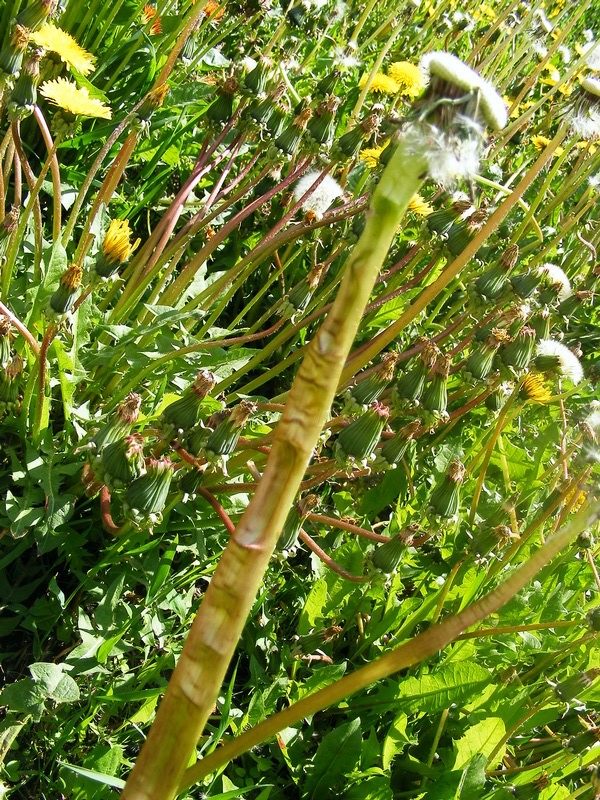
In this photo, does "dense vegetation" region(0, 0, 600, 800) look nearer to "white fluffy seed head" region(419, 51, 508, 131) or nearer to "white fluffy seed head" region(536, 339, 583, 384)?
"white fluffy seed head" region(536, 339, 583, 384)

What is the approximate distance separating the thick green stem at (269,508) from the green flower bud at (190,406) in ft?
2.69

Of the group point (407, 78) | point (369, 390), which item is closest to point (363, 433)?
point (369, 390)

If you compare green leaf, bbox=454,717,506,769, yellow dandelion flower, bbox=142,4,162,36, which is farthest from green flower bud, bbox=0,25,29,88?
green leaf, bbox=454,717,506,769

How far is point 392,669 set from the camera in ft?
1.81

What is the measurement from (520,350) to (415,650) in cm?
126

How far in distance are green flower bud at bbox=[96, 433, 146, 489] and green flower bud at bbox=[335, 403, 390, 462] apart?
0.38 m

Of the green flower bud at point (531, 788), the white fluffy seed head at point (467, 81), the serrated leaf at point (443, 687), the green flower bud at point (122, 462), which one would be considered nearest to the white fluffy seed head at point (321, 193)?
the green flower bud at point (122, 462)

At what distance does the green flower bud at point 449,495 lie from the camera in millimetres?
1570

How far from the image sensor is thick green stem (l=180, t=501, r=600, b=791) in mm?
545

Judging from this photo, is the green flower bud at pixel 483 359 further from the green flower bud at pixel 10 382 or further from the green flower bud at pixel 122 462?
the green flower bud at pixel 10 382

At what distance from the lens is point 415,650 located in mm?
547

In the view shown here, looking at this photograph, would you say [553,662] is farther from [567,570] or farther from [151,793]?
[151,793]

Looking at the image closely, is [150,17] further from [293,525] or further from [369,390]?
[293,525]

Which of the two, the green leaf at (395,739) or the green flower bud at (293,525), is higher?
the green flower bud at (293,525)
